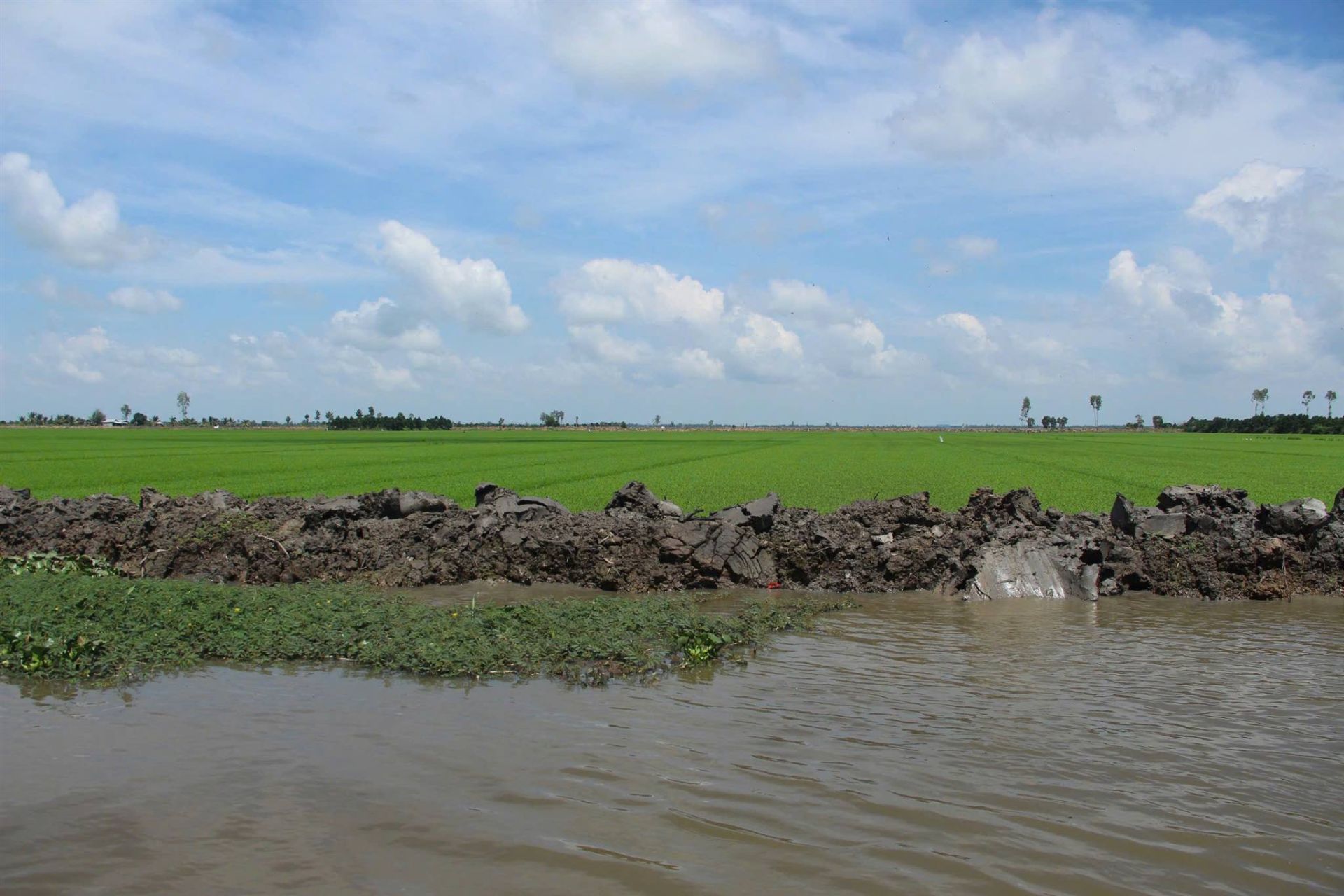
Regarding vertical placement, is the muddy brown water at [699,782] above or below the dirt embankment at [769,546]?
below

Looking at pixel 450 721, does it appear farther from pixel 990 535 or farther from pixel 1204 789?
pixel 990 535

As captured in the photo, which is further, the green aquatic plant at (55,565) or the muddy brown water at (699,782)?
the green aquatic plant at (55,565)

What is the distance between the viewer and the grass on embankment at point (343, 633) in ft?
28.7

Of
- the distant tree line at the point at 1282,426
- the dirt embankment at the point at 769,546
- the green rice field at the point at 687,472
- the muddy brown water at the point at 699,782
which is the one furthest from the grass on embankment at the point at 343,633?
the distant tree line at the point at 1282,426

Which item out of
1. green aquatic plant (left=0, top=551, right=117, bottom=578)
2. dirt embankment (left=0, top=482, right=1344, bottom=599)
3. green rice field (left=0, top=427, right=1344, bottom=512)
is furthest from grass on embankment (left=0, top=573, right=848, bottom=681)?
green rice field (left=0, top=427, right=1344, bottom=512)

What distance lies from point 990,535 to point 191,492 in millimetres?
25486

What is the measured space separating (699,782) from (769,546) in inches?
365

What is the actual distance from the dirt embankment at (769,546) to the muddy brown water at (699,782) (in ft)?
16.9

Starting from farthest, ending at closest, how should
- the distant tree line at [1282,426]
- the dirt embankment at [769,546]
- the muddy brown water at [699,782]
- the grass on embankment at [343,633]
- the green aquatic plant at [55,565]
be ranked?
the distant tree line at [1282,426] < the dirt embankment at [769,546] < the green aquatic plant at [55,565] < the grass on embankment at [343,633] < the muddy brown water at [699,782]

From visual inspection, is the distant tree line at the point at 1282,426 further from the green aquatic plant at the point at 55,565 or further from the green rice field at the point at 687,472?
the green aquatic plant at the point at 55,565

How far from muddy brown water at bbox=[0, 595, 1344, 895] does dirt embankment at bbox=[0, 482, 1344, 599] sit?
5140 mm

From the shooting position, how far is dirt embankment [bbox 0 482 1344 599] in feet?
46.5

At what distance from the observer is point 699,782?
19.3 ft

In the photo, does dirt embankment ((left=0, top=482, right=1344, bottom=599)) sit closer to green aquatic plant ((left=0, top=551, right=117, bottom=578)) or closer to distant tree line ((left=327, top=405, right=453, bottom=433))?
green aquatic plant ((left=0, top=551, right=117, bottom=578))
